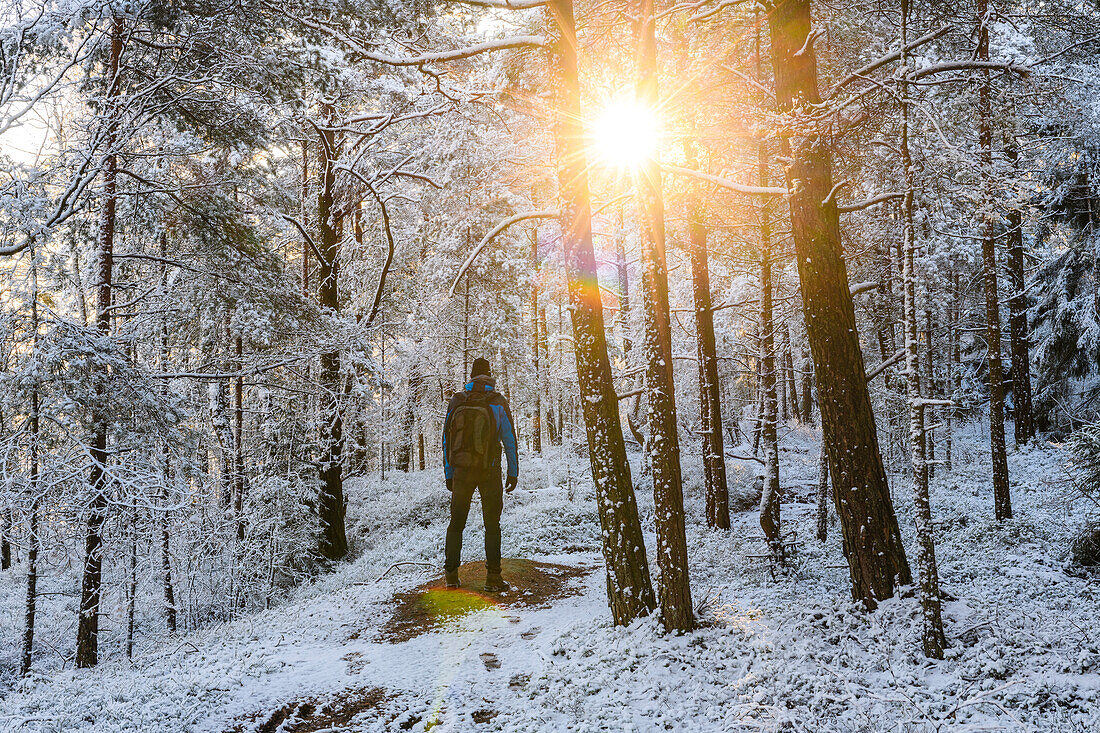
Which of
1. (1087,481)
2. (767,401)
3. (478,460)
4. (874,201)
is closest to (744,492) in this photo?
(767,401)

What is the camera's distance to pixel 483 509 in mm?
7312

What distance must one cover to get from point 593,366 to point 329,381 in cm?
820

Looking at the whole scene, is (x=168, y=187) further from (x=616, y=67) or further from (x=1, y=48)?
(x=616, y=67)

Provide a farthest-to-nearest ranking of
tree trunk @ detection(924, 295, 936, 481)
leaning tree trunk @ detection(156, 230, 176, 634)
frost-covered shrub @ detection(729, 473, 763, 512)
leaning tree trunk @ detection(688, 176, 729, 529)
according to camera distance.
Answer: frost-covered shrub @ detection(729, 473, 763, 512) → tree trunk @ detection(924, 295, 936, 481) → leaning tree trunk @ detection(688, 176, 729, 529) → leaning tree trunk @ detection(156, 230, 176, 634)

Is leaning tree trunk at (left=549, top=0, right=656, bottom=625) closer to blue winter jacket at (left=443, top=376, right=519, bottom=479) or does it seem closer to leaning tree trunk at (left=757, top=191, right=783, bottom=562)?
blue winter jacket at (left=443, top=376, right=519, bottom=479)

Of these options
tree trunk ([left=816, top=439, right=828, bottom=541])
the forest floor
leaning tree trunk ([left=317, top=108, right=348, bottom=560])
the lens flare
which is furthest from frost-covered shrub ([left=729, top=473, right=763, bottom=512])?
the lens flare

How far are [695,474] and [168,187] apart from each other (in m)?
15.6

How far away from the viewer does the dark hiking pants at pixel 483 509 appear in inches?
288

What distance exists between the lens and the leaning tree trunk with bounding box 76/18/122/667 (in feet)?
21.9

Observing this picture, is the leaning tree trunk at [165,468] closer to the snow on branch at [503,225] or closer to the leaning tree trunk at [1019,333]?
the snow on branch at [503,225]

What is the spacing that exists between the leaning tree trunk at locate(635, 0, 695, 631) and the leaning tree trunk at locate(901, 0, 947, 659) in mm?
1839

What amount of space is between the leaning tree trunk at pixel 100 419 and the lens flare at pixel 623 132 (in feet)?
17.9

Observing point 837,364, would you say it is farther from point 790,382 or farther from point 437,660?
point 790,382

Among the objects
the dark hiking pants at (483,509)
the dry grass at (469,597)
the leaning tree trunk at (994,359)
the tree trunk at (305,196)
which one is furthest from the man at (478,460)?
the leaning tree trunk at (994,359)
